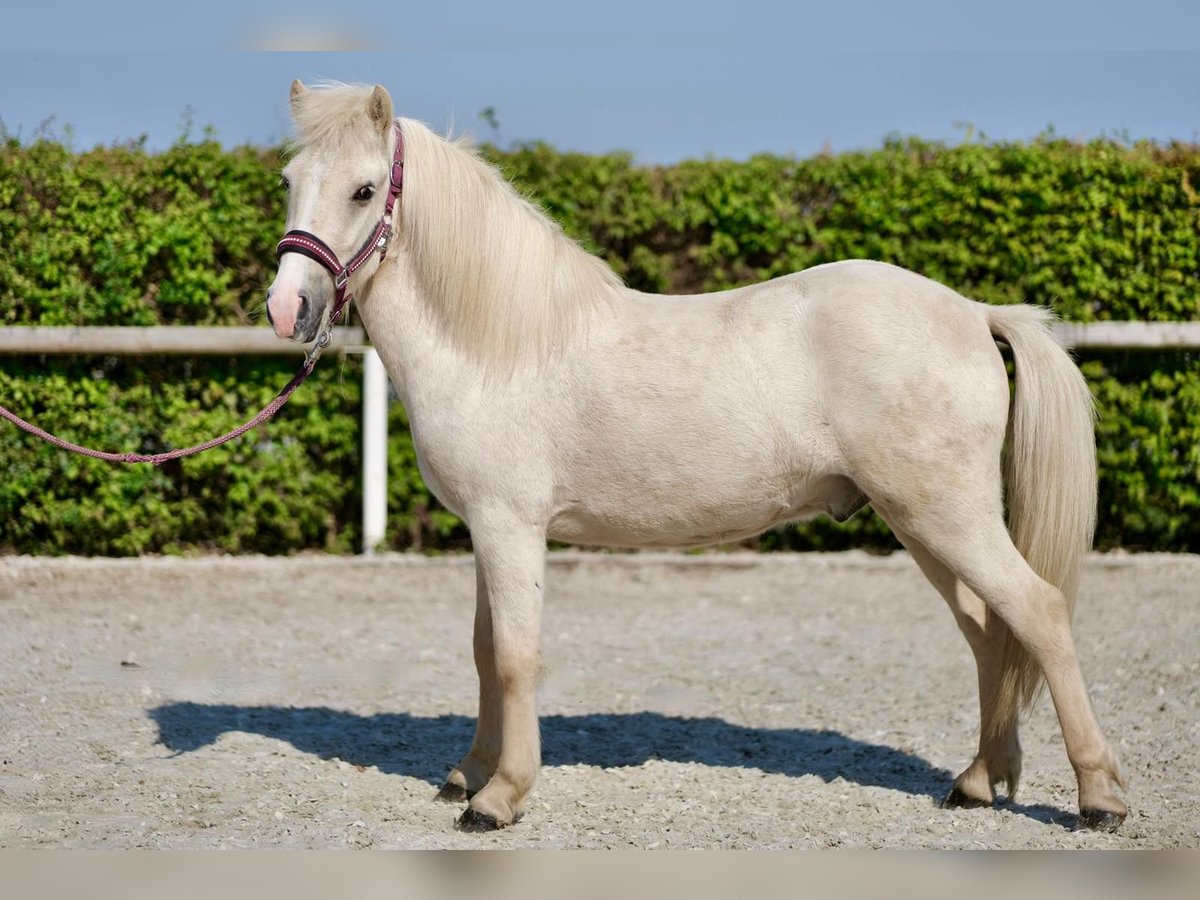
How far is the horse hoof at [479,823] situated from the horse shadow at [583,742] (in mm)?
656

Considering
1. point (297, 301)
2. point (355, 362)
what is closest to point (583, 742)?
point (297, 301)

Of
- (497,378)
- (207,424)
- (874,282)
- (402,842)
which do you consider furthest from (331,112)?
(207,424)

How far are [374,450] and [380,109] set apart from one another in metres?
4.76

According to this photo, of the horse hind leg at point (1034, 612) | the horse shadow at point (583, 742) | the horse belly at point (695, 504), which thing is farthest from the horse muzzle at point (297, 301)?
the horse hind leg at point (1034, 612)

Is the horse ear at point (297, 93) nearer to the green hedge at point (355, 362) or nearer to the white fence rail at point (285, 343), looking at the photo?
the white fence rail at point (285, 343)

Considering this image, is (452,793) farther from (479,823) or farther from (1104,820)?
(1104,820)

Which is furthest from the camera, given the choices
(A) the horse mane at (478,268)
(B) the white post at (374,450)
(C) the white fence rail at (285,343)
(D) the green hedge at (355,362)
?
(B) the white post at (374,450)

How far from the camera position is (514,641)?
3.91m

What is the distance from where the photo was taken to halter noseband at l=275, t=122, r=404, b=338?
12.4 ft

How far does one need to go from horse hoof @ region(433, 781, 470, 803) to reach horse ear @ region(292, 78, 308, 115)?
240cm

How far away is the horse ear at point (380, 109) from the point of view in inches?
150

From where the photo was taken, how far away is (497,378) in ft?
13.1

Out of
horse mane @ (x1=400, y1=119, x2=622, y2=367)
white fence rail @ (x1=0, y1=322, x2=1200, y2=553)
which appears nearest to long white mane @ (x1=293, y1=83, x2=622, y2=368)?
horse mane @ (x1=400, y1=119, x2=622, y2=367)

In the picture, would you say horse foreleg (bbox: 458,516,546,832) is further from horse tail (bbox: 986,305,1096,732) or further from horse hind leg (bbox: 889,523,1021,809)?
horse tail (bbox: 986,305,1096,732)
